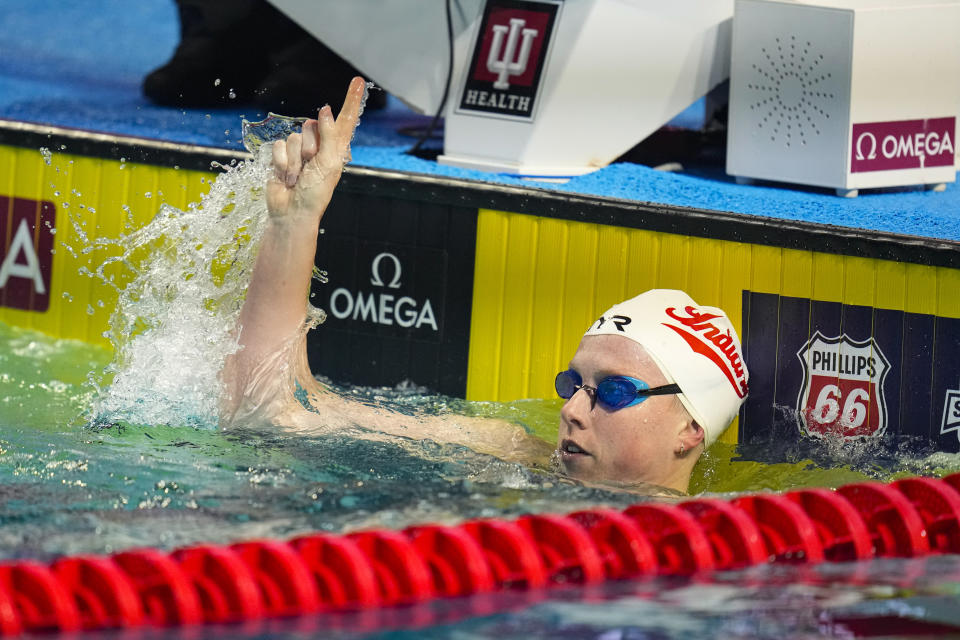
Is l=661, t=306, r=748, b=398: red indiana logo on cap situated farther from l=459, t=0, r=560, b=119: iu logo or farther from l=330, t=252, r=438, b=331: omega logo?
l=459, t=0, r=560, b=119: iu logo

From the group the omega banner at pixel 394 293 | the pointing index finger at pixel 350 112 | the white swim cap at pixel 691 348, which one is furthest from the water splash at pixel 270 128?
the white swim cap at pixel 691 348

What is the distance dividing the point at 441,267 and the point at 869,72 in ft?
4.34

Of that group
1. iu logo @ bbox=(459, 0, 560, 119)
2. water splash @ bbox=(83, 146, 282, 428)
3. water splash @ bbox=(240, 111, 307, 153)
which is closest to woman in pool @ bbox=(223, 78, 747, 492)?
water splash @ bbox=(83, 146, 282, 428)

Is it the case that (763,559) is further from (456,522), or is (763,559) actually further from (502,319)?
(502,319)

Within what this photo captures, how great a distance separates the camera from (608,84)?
3789mm

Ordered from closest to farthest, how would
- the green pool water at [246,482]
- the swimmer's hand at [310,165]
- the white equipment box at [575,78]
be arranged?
1. the green pool water at [246,482]
2. the swimmer's hand at [310,165]
3. the white equipment box at [575,78]

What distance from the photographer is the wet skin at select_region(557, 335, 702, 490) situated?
101 inches

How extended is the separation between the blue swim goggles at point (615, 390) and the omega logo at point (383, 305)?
0.98 metres

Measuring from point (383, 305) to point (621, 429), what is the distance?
121 cm

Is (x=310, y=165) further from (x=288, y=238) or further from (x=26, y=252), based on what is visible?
(x=26, y=252)

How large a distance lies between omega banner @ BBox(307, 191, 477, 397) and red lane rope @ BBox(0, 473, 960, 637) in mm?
1291

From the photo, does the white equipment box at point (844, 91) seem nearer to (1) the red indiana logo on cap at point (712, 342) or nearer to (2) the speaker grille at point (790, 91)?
(2) the speaker grille at point (790, 91)

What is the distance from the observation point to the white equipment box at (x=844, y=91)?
3.53 metres

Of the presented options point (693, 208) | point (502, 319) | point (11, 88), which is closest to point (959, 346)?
point (693, 208)
